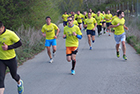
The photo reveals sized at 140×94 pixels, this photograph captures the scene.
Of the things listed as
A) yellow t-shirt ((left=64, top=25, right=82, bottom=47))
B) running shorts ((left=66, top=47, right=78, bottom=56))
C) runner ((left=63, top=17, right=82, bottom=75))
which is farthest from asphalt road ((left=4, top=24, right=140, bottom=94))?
yellow t-shirt ((left=64, top=25, right=82, bottom=47))

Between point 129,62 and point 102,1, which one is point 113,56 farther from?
point 102,1

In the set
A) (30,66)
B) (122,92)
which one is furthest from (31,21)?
(122,92)

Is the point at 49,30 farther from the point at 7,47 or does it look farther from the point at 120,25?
the point at 7,47

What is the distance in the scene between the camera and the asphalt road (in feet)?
19.8

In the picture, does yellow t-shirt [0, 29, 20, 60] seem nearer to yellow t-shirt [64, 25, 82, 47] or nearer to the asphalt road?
the asphalt road

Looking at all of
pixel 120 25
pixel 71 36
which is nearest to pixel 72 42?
pixel 71 36

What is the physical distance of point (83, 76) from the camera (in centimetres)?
740

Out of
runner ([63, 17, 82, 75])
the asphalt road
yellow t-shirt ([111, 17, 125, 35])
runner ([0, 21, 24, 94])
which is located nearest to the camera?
runner ([0, 21, 24, 94])

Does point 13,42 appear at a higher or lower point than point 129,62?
higher

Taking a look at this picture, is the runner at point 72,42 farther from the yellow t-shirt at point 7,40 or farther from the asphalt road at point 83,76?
the yellow t-shirt at point 7,40

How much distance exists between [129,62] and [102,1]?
43.6 m

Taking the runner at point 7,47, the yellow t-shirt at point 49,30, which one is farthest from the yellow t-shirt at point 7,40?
the yellow t-shirt at point 49,30

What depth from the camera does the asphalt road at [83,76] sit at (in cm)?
603

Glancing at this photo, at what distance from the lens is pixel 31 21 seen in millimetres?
15125
